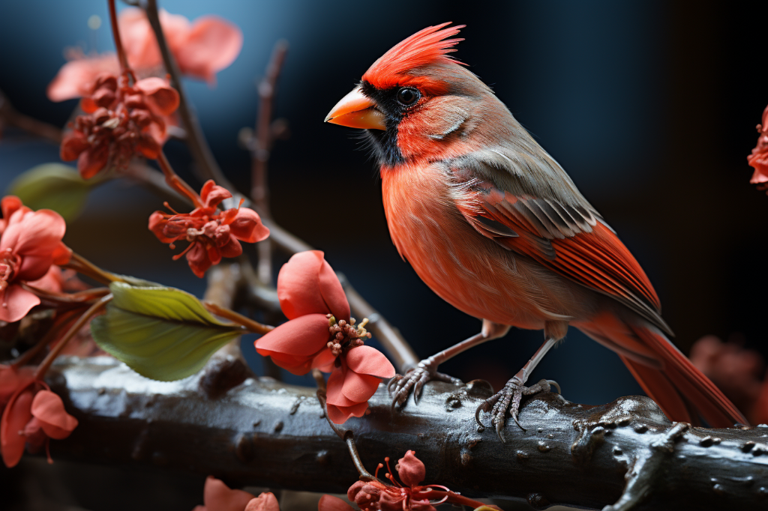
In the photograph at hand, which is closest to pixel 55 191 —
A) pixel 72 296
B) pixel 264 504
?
pixel 72 296

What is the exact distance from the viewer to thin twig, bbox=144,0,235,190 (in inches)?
24.8

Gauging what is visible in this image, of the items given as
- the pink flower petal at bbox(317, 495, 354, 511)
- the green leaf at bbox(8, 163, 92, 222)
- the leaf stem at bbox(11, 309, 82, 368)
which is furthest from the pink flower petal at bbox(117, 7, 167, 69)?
the pink flower petal at bbox(317, 495, 354, 511)

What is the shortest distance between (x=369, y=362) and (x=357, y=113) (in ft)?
0.76

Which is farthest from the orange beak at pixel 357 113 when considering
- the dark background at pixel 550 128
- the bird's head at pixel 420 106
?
the dark background at pixel 550 128

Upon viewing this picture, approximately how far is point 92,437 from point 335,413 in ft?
0.94

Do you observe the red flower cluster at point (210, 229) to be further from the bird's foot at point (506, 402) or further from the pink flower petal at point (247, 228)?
the bird's foot at point (506, 402)

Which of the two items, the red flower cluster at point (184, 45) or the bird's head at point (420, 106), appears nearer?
the bird's head at point (420, 106)

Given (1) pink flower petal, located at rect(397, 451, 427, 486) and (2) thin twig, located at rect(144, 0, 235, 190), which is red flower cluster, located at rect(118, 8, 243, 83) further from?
(1) pink flower petal, located at rect(397, 451, 427, 486)

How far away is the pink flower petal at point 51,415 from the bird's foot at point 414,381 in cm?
27

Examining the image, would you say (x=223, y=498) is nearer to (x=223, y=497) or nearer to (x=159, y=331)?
(x=223, y=497)

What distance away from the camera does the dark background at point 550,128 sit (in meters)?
1.47

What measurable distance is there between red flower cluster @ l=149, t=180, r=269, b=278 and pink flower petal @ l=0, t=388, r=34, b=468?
206 millimetres

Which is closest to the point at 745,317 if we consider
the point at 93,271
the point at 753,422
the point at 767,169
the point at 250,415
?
the point at 753,422

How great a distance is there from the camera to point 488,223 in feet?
1.66
